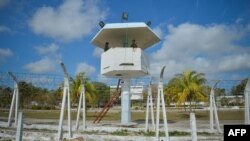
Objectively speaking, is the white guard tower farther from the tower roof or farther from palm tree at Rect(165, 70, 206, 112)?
palm tree at Rect(165, 70, 206, 112)

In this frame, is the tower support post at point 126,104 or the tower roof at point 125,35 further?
the tower support post at point 126,104

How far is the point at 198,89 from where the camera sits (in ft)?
137

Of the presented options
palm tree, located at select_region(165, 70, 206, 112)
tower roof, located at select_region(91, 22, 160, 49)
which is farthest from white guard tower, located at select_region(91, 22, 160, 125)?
palm tree, located at select_region(165, 70, 206, 112)

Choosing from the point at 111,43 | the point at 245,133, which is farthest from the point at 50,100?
the point at 245,133

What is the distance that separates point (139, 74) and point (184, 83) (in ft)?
60.3

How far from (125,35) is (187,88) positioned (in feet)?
63.2

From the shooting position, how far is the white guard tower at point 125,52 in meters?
24.2

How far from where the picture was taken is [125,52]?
80.1 feet

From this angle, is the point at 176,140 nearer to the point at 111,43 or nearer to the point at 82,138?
the point at 82,138

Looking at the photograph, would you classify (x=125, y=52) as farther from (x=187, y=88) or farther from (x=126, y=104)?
(x=187, y=88)

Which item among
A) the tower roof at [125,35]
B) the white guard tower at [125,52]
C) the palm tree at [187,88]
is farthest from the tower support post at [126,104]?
the palm tree at [187,88]

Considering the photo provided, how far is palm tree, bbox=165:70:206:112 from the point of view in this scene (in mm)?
41656

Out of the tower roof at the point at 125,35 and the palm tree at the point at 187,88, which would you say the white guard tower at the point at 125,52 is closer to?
the tower roof at the point at 125,35

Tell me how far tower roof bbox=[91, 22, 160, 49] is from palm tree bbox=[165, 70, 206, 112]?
15149mm
